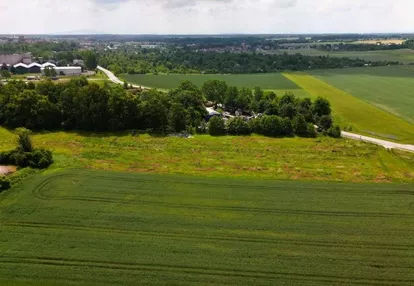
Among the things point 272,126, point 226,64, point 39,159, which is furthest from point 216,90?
point 226,64

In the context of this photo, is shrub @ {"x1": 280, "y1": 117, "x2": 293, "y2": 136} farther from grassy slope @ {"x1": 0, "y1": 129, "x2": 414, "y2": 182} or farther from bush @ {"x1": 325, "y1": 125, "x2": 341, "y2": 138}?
bush @ {"x1": 325, "y1": 125, "x2": 341, "y2": 138}

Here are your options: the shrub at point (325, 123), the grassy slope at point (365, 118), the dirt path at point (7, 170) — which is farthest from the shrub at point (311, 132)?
the dirt path at point (7, 170)

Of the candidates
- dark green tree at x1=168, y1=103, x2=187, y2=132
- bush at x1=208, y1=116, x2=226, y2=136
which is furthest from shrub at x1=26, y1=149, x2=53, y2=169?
bush at x1=208, y1=116, x2=226, y2=136

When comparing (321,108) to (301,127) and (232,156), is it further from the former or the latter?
(232,156)

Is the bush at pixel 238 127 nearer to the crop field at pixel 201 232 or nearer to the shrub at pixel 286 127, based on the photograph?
the shrub at pixel 286 127

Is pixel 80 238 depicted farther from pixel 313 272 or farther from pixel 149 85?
pixel 149 85

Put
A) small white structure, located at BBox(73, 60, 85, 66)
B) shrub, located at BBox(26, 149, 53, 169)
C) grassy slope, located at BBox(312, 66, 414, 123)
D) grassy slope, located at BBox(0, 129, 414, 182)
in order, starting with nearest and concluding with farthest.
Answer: grassy slope, located at BBox(0, 129, 414, 182)
shrub, located at BBox(26, 149, 53, 169)
grassy slope, located at BBox(312, 66, 414, 123)
small white structure, located at BBox(73, 60, 85, 66)

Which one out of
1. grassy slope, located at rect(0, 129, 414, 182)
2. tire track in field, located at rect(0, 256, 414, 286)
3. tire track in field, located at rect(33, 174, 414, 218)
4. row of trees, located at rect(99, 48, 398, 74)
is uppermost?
row of trees, located at rect(99, 48, 398, 74)
